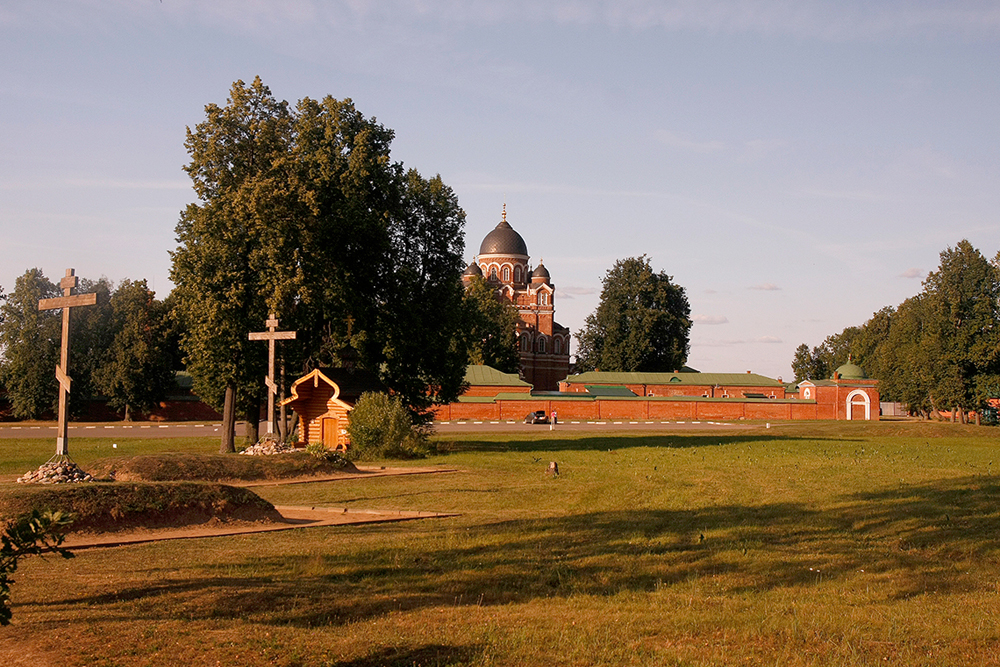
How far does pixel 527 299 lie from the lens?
299 feet

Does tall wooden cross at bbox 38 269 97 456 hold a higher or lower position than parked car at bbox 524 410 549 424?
higher

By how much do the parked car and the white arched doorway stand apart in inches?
1100

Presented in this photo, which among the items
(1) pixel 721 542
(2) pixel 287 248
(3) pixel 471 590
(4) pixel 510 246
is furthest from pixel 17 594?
(4) pixel 510 246

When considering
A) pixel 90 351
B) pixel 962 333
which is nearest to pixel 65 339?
pixel 90 351

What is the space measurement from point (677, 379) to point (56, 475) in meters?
70.7

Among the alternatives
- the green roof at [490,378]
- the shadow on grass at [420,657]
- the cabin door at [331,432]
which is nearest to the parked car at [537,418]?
the green roof at [490,378]

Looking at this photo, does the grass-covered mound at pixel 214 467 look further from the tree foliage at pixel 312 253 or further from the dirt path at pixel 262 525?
the tree foliage at pixel 312 253

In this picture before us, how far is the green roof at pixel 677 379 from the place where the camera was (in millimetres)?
80500

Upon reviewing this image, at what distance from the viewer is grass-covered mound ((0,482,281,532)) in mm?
11602

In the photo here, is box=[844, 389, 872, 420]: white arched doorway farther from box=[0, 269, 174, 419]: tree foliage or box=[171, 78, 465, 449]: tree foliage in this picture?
box=[0, 269, 174, 419]: tree foliage

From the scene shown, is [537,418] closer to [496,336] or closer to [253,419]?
[496,336]

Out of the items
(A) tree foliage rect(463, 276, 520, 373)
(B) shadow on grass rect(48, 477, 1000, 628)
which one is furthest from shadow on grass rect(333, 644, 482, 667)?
(A) tree foliage rect(463, 276, 520, 373)

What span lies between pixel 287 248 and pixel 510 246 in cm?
6546

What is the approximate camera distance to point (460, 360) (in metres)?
32.4
